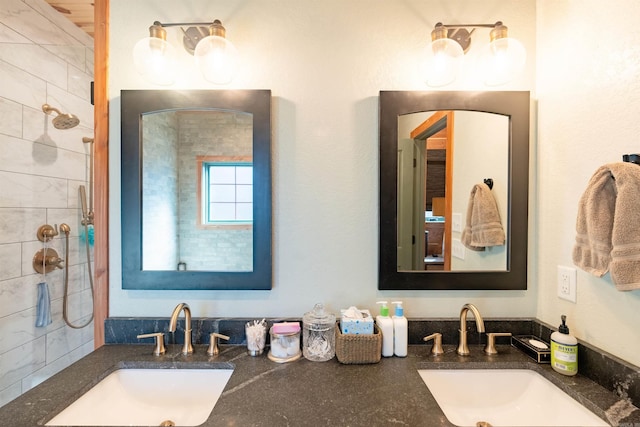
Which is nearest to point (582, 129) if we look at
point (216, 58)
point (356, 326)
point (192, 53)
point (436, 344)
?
point (436, 344)

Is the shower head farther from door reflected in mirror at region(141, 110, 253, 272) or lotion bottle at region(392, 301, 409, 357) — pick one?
lotion bottle at region(392, 301, 409, 357)

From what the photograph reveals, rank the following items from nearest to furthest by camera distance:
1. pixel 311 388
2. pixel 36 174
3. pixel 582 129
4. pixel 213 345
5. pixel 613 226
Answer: pixel 613 226 < pixel 311 388 < pixel 582 129 < pixel 213 345 < pixel 36 174

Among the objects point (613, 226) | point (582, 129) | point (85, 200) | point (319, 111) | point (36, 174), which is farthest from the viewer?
point (85, 200)

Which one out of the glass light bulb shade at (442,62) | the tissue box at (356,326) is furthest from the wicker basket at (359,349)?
the glass light bulb shade at (442,62)

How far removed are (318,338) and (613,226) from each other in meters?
0.96

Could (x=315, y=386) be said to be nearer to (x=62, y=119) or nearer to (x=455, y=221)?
(x=455, y=221)

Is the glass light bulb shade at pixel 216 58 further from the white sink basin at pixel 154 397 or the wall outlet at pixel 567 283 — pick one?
the wall outlet at pixel 567 283

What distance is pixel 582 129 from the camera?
1.02m

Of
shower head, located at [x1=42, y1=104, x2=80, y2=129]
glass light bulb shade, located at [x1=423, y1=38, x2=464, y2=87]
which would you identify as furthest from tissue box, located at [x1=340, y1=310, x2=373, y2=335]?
shower head, located at [x1=42, y1=104, x2=80, y2=129]

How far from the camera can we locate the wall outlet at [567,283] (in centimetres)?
106

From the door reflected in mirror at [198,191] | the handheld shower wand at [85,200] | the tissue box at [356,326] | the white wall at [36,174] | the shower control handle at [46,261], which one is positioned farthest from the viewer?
the handheld shower wand at [85,200]

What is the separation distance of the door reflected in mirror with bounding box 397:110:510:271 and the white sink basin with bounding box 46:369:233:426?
86 cm

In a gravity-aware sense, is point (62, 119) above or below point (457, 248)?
above

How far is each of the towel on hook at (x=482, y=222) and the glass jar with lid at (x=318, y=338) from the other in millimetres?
652
